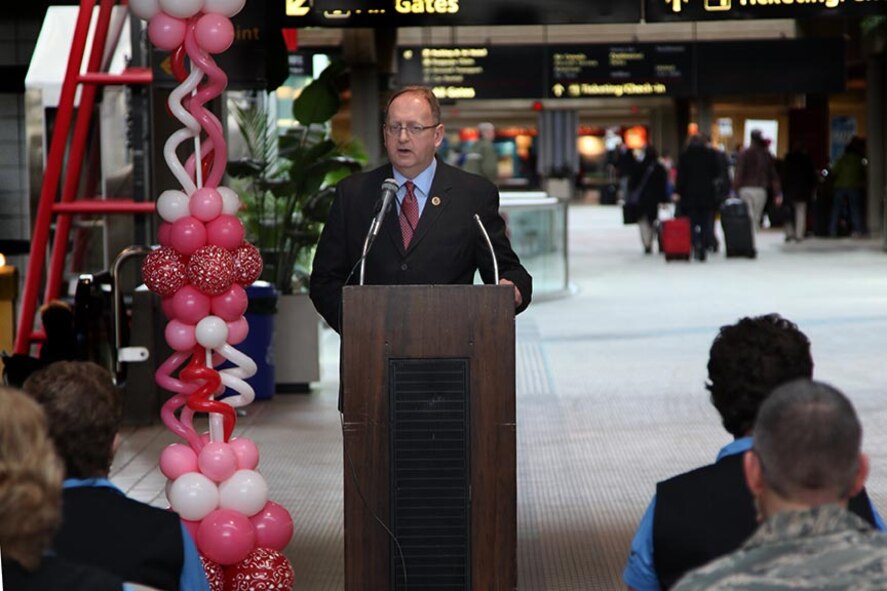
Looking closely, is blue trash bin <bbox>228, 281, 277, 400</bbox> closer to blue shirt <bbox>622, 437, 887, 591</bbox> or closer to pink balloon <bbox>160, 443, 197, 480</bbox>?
pink balloon <bbox>160, 443, 197, 480</bbox>

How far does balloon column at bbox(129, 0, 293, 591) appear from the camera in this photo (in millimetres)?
5441

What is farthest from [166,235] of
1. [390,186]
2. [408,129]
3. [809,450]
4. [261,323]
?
[261,323]

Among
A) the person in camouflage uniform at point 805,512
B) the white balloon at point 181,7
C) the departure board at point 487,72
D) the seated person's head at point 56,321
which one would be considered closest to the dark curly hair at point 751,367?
the person in camouflage uniform at point 805,512

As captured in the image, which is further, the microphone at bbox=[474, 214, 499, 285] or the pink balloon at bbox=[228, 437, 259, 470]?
the pink balloon at bbox=[228, 437, 259, 470]

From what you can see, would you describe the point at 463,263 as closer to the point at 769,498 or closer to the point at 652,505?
the point at 652,505

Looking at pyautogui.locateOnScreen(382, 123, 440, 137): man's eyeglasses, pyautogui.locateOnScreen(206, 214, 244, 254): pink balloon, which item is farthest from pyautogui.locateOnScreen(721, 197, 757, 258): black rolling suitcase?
pyautogui.locateOnScreen(382, 123, 440, 137): man's eyeglasses

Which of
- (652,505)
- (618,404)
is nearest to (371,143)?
(618,404)

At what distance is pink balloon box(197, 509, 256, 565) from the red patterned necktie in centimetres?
118

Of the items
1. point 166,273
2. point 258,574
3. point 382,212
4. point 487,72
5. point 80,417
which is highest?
point 487,72

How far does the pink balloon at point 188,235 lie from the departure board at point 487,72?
15971mm

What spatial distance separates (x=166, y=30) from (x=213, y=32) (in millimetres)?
182

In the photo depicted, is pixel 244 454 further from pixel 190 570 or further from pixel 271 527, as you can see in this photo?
pixel 190 570

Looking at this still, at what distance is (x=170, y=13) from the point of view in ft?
18.3

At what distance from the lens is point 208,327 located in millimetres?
5680
